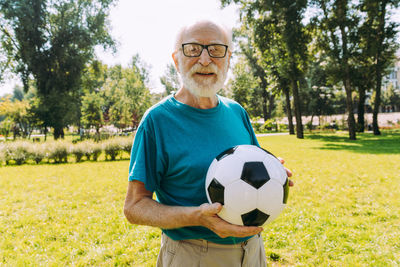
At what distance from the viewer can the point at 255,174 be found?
150cm

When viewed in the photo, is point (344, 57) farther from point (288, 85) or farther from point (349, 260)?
point (349, 260)

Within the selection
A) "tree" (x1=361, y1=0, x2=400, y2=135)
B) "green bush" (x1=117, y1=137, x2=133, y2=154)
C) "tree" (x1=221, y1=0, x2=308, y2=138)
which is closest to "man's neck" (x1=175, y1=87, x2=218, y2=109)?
"green bush" (x1=117, y1=137, x2=133, y2=154)

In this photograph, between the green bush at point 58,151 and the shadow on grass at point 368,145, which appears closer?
the shadow on grass at point 368,145

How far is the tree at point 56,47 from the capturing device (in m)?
24.8

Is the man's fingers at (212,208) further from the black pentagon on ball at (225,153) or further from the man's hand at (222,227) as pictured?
the black pentagon on ball at (225,153)

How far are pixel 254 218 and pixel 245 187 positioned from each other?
18 centimetres

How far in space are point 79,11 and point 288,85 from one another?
907 inches

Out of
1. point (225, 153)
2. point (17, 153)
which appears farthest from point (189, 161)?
point (17, 153)

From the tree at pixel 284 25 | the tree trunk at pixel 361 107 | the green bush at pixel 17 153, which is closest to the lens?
the green bush at pixel 17 153

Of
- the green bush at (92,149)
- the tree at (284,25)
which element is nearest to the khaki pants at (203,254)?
the green bush at (92,149)

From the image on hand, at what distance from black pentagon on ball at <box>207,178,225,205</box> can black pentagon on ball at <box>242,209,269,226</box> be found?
16 cm

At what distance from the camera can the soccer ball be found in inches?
55.5

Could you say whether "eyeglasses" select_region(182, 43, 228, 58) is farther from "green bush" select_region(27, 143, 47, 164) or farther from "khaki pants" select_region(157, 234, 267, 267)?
"green bush" select_region(27, 143, 47, 164)

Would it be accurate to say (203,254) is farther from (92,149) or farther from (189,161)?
(92,149)
